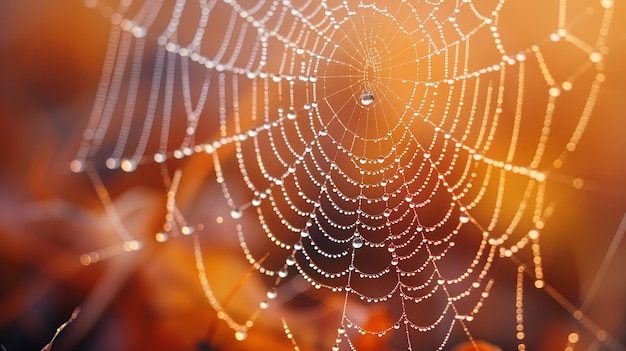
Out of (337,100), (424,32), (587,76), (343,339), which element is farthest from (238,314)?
(587,76)

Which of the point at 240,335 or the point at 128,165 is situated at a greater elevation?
the point at 128,165

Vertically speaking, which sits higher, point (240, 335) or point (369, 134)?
point (369, 134)

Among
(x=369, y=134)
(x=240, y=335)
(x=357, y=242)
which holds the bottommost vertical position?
(x=240, y=335)

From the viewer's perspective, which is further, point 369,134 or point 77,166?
point 369,134

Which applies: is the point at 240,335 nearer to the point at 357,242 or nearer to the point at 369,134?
the point at 357,242

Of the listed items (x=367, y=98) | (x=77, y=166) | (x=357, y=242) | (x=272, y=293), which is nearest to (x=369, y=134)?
(x=367, y=98)

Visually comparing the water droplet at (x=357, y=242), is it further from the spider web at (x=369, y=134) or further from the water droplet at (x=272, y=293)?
the water droplet at (x=272, y=293)

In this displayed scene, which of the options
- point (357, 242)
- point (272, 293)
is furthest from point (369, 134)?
point (272, 293)

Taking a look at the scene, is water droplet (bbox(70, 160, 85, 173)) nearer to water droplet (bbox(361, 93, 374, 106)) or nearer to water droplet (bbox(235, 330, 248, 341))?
water droplet (bbox(235, 330, 248, 341))

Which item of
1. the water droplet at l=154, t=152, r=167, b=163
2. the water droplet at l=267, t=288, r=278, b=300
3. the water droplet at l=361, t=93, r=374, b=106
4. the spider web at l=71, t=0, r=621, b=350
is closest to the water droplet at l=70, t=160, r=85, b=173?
the spider web at l=71, t=0, r=621, b=350

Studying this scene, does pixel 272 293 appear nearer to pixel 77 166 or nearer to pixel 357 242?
pixel 357 242
